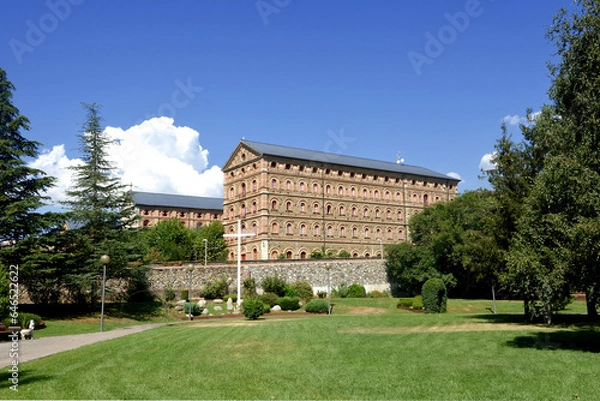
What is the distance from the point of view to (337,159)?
81.2 metres

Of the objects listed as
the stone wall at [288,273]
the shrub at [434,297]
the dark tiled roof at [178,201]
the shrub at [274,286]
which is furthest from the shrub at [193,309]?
the dark tiled roof at [178,201]

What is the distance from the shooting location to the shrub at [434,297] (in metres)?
34.8

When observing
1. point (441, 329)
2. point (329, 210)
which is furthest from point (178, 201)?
point (441, 329)

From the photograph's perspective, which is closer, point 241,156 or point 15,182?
point 15,182

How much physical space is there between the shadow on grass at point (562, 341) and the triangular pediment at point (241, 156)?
55.5 metres

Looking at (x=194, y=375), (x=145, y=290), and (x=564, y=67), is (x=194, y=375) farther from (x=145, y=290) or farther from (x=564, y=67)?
(x=145, y=290)

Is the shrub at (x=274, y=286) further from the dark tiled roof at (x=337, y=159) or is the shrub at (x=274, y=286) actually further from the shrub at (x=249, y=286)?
the dark tiled roof at (x=337, y=159)

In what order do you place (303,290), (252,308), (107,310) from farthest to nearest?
1. (303,290)
2. (107,310)
3. (252,308)

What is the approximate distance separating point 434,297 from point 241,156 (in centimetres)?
4770

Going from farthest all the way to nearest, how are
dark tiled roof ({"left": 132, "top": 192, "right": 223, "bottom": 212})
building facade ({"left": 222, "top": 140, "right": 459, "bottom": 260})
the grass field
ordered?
dark tiled roof ({"left": 132, "top": 192, "right": 223, "bottom": 212})
building facade ({"left": 222, "top": 140, "right": 459, "bottom": 260})
the grass field

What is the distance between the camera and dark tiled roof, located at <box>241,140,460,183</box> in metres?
74.8

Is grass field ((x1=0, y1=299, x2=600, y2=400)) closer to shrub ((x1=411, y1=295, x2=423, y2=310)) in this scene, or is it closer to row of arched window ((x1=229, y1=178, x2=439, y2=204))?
shrub ((x1=411, y1=295, x2=423, y2=310))

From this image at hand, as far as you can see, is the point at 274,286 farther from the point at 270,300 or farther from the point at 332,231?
the point at 332,231

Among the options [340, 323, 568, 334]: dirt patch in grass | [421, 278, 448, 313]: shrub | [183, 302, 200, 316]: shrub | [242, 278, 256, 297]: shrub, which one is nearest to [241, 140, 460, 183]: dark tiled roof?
[242, 278, 256, 297]: shrub
